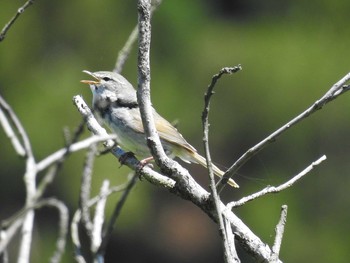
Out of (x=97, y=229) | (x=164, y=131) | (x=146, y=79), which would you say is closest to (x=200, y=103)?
(x=164, y=131)

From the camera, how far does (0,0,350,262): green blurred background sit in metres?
14.2

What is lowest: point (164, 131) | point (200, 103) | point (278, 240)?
point (278, 240)

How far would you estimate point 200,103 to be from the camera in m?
14.8

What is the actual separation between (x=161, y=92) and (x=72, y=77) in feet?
4.28

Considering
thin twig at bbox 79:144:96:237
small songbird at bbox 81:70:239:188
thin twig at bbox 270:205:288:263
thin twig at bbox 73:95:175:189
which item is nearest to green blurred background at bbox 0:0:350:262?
small songbird at bbox 81:70:239:188

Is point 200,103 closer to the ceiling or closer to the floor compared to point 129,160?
closer to the ceiling

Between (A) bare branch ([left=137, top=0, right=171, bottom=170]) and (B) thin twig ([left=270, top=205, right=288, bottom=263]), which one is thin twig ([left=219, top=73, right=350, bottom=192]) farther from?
(A) bare branch ([left=137, top=0, right=171, bottom=170])

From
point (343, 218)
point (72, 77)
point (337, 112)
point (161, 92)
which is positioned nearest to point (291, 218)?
point (343, 218)

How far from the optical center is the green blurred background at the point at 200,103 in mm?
14172

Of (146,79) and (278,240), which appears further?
(146,79)

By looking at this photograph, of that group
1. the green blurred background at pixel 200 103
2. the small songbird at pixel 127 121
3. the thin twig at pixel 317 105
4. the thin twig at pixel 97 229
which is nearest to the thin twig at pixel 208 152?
the thin twig at pixel 317 105

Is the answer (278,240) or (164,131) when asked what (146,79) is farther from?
(164,131)

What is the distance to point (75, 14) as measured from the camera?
15.6 metres

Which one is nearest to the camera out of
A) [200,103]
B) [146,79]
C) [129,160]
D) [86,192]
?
[86,192]
